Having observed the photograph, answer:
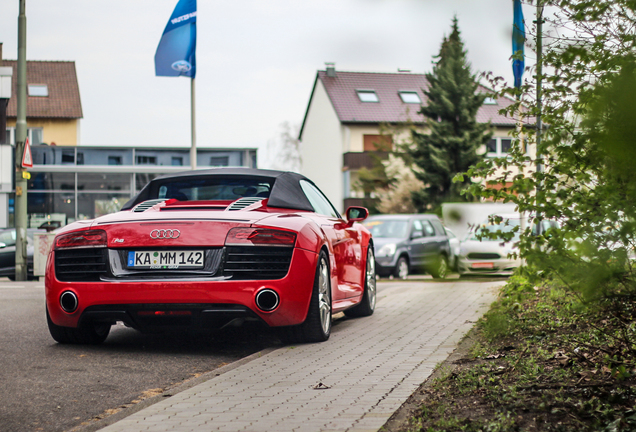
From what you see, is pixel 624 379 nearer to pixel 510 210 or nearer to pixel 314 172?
pixel 510 210

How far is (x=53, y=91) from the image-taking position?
51.2 meters

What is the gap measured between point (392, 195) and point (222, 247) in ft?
126

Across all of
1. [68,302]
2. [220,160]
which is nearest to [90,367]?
[68,302]

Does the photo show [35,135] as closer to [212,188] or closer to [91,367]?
[212,188]

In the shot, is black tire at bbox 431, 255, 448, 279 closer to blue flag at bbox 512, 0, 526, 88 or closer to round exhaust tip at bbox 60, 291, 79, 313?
blue flag at bbox 512, 0, 526, 88

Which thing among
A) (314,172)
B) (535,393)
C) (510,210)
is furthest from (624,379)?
(314,172)

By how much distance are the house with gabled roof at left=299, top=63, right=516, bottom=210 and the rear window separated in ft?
135

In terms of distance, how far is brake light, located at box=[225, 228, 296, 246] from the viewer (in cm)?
604

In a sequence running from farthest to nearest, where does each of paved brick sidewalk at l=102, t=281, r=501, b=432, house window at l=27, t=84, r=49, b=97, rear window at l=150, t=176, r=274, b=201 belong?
house window at l=27, t=84, r=49, b=97
rear window at l=150, t=176, r=274, b=201
paved brick sidewalk at l=102, t=281, r=501, b=432

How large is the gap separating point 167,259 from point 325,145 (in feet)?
172

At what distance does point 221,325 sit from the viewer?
6.12 meters

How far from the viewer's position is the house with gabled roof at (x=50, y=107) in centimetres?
4928

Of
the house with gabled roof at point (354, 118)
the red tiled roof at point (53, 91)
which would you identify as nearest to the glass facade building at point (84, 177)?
the red tiled roof at point (53, 91)

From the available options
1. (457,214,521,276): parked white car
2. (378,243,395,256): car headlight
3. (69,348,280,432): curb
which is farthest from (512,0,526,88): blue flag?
(378,243,395,256): car headlight
